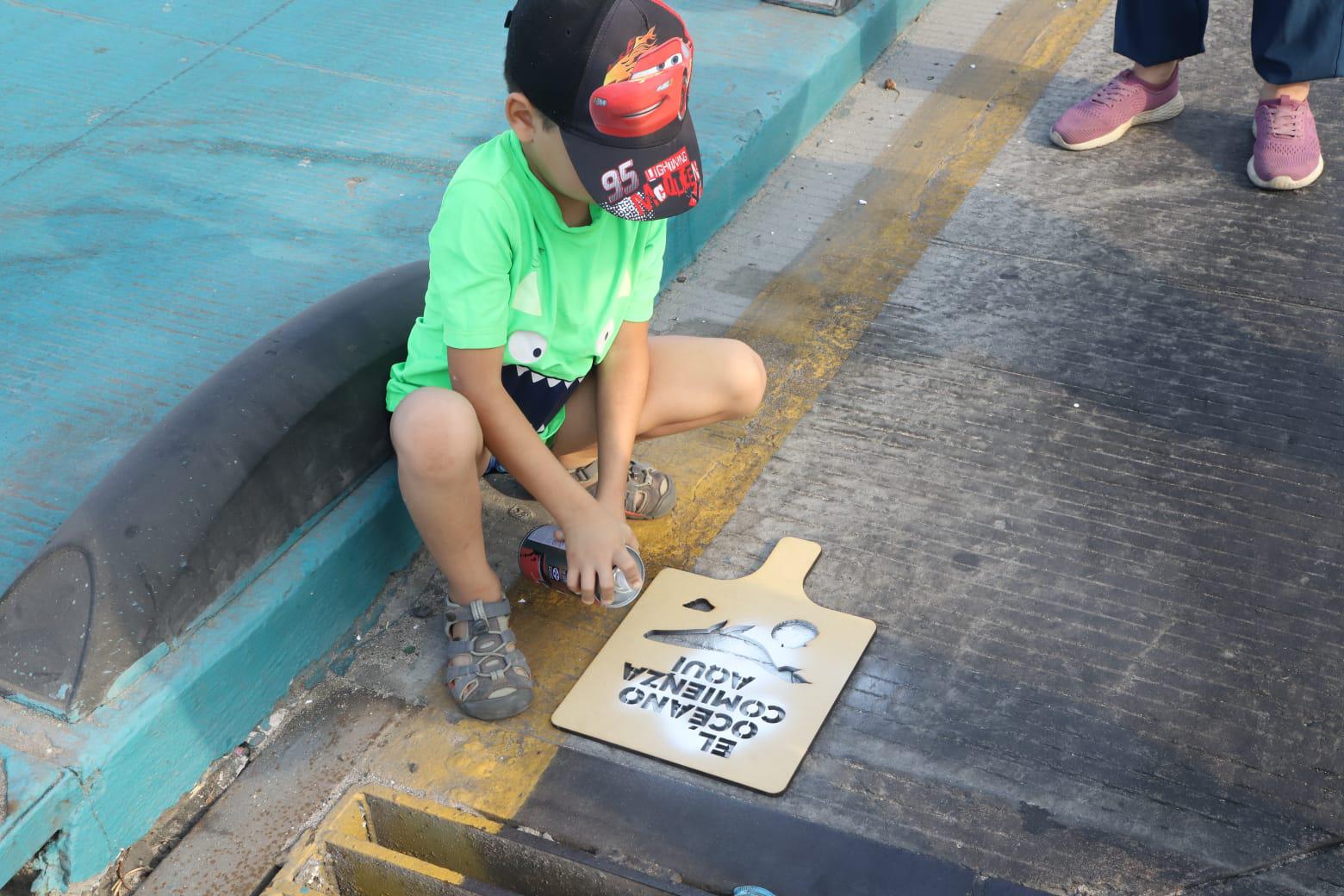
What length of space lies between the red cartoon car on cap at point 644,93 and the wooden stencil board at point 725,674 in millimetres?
922

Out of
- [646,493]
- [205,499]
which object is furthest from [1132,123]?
[205,499]

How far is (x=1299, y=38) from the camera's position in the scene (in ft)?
11.5

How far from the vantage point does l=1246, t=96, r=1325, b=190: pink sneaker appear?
11.7ft

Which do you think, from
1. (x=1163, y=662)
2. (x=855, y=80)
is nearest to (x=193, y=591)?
(x=1163, y=662)

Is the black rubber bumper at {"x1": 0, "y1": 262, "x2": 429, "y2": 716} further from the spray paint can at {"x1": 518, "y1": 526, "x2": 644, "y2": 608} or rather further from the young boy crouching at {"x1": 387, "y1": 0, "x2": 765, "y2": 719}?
the spray paint can at {"x1": 518, "y1": 526, "x2": 644, "y2": 608}

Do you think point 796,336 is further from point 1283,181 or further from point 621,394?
point 1283,181

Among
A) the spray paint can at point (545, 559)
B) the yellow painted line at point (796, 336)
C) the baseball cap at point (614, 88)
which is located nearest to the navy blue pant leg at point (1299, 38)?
the yellow painted line at point (796, 336)

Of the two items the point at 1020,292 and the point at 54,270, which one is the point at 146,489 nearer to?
the point at 54,270

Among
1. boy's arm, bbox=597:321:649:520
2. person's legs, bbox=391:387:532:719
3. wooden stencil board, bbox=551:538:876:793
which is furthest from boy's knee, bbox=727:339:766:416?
person's legs, bbox=391:387:532:719

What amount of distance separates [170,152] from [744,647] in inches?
89.1

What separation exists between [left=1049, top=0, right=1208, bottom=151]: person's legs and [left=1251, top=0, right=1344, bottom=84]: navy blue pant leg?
0.22m

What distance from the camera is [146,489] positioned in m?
2.01

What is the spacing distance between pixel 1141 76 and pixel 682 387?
2.34 metres

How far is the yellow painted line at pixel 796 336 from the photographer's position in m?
2.08
